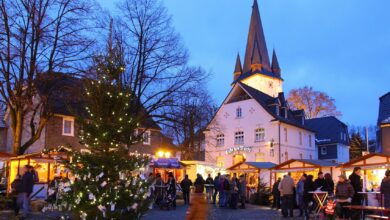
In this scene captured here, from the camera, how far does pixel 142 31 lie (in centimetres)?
2614

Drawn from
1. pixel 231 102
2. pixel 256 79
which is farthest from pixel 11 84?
pixel 256 79

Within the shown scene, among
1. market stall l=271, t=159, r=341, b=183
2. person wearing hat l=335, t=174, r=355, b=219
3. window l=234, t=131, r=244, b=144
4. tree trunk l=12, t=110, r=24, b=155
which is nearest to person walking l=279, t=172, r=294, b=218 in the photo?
person wearing hat l=335, t=174, r=355, b=219

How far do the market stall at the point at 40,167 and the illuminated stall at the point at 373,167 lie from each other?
591 inches

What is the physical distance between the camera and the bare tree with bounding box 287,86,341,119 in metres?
62.5

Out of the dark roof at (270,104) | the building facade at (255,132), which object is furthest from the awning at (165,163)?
the dark roof at (270,104)

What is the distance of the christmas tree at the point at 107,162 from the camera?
37.2ft

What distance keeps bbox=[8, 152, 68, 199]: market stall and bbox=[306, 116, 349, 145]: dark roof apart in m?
42.0

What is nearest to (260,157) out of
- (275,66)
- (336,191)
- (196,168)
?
(196,168)

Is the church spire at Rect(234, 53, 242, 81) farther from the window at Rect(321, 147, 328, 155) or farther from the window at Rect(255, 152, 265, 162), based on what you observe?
the window at Rect(255, 152, 265, 162)

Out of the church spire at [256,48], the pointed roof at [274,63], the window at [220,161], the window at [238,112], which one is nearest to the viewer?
the window at [238,112]

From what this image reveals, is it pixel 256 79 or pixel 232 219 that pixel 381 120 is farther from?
pixel 256 79

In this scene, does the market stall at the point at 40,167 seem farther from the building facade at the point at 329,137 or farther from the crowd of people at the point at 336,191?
the building facade at the point at 329,137

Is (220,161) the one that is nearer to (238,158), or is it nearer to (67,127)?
(238,158)

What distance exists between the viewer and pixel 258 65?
248ft
